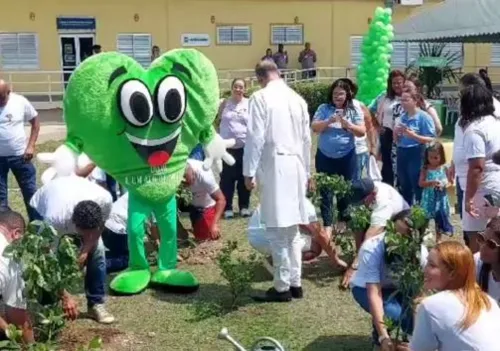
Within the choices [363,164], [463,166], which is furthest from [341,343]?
[363,164]

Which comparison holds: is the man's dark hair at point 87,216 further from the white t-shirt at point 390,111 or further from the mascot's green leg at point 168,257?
the white t-shirt at point 390,111

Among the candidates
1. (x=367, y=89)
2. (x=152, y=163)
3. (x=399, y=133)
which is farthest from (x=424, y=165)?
(x=367, y=89)

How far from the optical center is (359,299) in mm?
4785

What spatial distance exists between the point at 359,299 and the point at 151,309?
5.87 feet

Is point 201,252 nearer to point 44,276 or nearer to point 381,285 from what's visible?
point 381,285

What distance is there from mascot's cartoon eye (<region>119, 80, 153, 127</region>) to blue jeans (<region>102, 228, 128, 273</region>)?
3.72ft

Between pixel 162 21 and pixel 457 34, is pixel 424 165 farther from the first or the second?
pixel 162 21

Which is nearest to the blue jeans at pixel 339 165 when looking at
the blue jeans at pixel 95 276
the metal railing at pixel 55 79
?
the blue jeans at pixel 95 276

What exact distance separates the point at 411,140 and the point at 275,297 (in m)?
2.57

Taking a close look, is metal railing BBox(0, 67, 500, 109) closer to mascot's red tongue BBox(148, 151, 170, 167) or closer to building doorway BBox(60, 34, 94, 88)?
building doorway BBox(60, 34, 94, 88)

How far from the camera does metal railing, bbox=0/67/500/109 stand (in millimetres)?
22328

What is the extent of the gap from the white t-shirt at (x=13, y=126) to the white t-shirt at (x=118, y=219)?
1647 mm

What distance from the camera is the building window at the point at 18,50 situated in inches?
962

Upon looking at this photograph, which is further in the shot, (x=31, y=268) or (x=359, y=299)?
(x=359, y=299)
